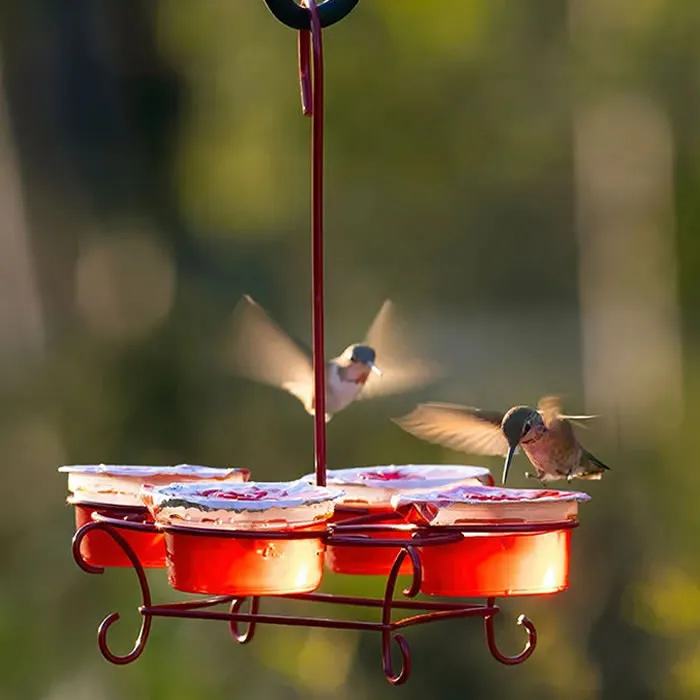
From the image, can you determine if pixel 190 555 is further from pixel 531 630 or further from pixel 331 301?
pixel 331 301

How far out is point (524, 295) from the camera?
6.77 metres

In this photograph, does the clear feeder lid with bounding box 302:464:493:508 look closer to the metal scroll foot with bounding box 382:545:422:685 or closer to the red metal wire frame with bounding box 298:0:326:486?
the red metal wire frame with bounding box 298:0:326:486

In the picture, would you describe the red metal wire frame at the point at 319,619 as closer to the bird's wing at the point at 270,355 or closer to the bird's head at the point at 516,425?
the bird's head at the point at 516,425

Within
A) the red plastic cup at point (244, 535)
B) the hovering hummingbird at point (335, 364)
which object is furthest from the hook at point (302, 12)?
the hovering hummingbird at point (335, 364)

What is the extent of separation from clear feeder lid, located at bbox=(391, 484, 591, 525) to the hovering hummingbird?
1.22 metres

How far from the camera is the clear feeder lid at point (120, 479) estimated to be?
2.14 meters

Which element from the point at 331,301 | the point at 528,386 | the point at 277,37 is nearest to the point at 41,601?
the point at 331,301

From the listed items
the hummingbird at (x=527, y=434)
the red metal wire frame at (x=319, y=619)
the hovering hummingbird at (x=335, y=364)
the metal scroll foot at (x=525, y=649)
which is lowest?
the metal scroll foot at (x=525, y=649)

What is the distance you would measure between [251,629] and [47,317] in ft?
15.4

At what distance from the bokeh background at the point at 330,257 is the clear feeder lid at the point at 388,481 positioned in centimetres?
366

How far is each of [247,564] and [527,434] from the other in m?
0.81

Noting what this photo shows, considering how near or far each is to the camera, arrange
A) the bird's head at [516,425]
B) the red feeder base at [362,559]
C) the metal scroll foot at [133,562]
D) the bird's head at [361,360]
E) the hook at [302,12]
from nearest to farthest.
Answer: the metal scroll foot at [133,562], the hook at [302,12], the red feeder base at [362,559], the bird's head at [516,425], the bird's head at [361,360]

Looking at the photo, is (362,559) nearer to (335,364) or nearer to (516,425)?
(516,425)

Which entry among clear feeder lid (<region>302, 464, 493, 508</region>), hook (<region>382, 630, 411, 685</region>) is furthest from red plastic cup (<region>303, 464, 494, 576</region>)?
hook (<region>382, 630, 411, 685</region>)
